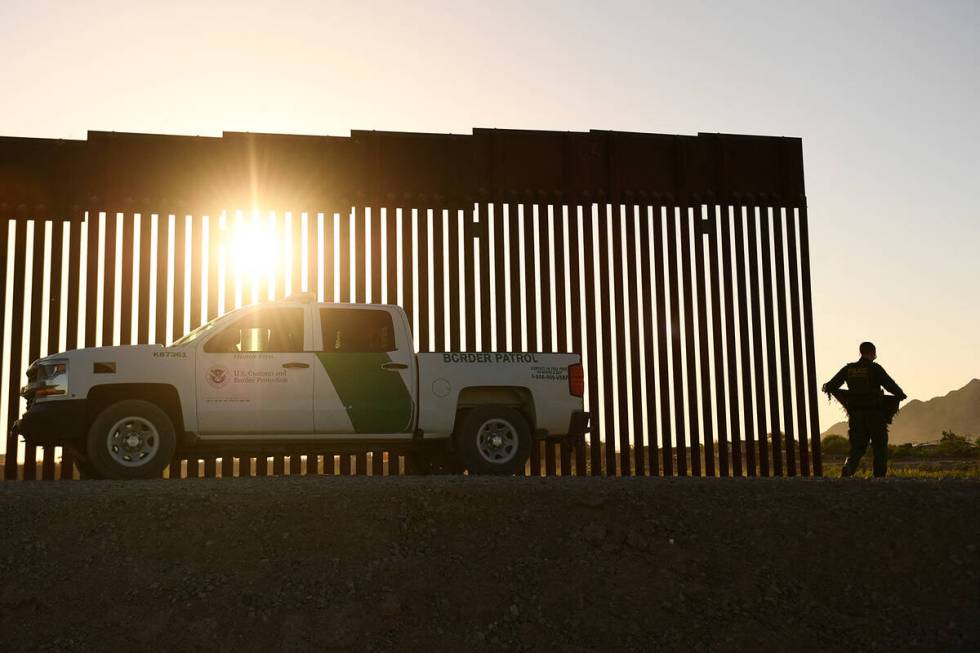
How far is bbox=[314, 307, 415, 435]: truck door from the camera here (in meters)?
11.7

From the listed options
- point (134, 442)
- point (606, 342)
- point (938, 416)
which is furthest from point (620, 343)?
point (938, 416)

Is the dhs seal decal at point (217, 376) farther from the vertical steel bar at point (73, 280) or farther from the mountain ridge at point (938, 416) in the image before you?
the mountain ridge at point (938, 416)

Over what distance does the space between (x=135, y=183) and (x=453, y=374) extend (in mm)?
7228

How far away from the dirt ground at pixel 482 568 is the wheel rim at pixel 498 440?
183 centimetres

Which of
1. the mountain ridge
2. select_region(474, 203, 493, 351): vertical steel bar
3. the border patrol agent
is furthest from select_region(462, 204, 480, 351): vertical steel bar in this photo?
the mountain ridge

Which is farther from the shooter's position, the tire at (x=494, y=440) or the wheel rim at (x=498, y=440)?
the wheel rim at (x=498, y=440)

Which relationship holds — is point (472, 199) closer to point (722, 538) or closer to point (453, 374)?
point (453, 374)

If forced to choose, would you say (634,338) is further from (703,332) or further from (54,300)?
(54,300)

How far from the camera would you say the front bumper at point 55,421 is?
1118 centimetres

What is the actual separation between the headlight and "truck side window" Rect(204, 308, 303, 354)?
1510 millimetres

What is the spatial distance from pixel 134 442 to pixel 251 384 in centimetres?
138

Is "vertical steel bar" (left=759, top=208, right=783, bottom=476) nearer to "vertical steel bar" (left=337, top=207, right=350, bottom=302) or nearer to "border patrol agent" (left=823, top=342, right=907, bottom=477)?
"border patrol agent" (left=823, top=342, right=907, bottom=477)

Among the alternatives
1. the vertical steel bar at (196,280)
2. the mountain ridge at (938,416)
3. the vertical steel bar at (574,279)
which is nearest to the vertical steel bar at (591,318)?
the vertical steel bar at (574,279)

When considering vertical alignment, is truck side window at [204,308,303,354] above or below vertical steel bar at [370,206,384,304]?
below
